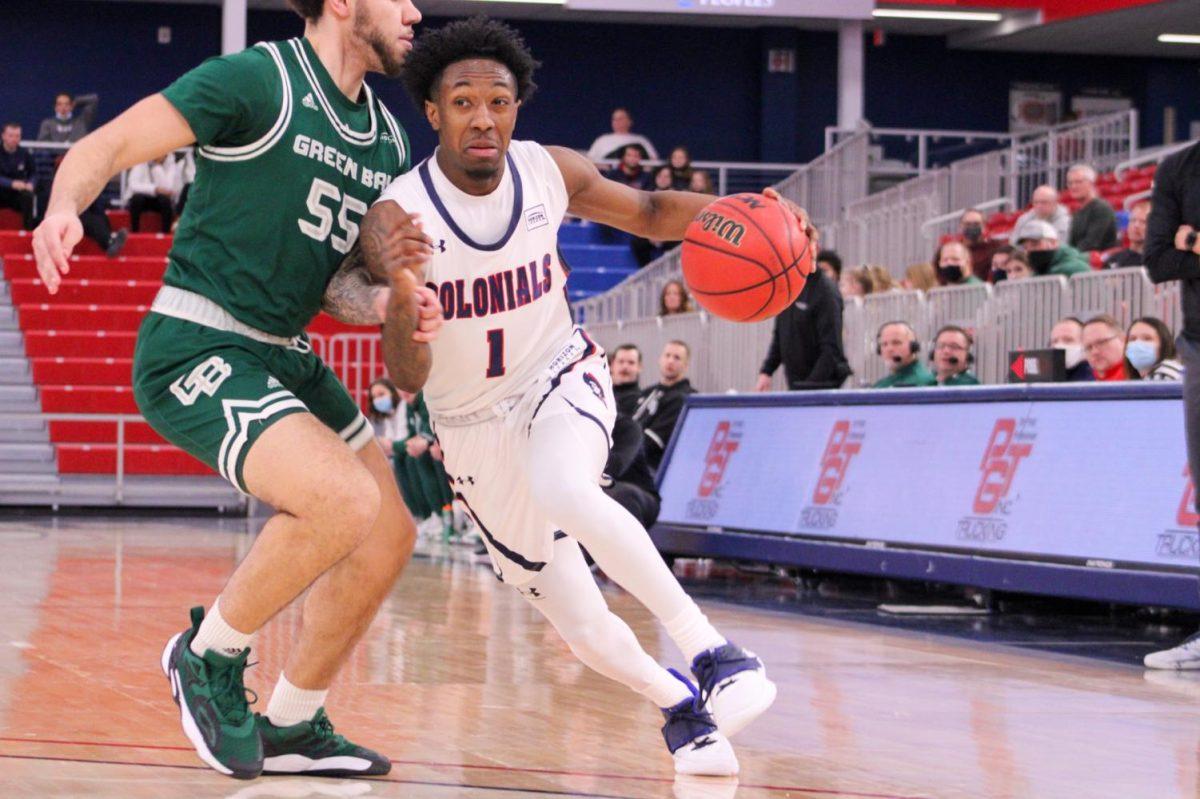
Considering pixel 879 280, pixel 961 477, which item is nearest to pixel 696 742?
pixel 961 477

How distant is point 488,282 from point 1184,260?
139 inches

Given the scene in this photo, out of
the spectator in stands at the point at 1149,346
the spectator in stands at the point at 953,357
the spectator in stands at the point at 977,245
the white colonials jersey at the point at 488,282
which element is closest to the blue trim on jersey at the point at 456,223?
the white colonials jersey at the point at 488,282

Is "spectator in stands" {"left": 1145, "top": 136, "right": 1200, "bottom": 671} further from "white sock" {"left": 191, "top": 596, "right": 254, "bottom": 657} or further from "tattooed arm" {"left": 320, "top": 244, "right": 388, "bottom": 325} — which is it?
"white sock" {"left": 191, "top": 596, "right": 254, "bottom": 657}

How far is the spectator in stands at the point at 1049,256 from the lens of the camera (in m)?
11.6

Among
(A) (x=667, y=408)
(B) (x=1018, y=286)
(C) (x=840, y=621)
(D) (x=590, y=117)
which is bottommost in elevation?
(C) (x=840, y=621)

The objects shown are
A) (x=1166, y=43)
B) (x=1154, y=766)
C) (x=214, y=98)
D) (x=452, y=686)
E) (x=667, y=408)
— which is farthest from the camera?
(x=1166, y=43)

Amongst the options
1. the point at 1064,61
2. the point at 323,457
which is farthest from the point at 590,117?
the point at 323,457

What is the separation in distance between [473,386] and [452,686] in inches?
70.9

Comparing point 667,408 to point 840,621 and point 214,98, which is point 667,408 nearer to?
point 840,621

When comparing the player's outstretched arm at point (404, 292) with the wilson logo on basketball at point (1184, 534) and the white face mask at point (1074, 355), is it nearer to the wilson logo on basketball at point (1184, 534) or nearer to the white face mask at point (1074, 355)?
the wilson logo on basketball at point (1184, 534)

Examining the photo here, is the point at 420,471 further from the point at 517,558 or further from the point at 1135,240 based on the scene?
the point at 517,558

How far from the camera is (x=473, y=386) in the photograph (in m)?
4.92

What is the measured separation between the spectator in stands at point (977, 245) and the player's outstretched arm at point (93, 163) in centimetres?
1033

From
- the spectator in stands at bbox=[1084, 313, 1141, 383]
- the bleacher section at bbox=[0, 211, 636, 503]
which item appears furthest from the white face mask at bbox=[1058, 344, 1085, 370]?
the bleacher section at bbox=[0, 211, 636, 503]
